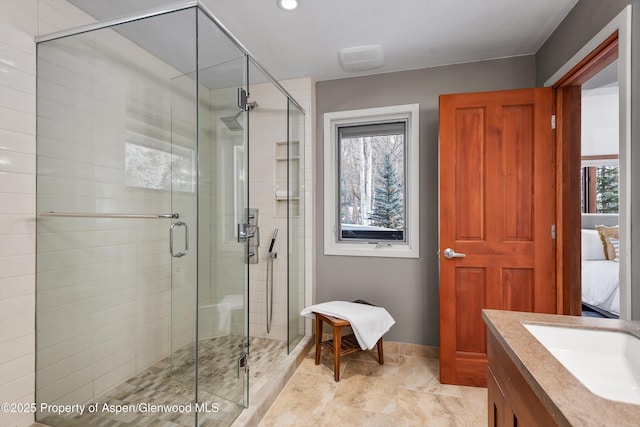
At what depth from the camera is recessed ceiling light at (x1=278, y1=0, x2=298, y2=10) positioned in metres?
1.73

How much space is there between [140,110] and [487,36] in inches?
94.4

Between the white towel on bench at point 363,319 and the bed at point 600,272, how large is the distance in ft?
4.16

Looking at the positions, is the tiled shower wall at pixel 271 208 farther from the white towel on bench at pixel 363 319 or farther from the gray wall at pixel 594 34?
the gray wall at pixel 594 34

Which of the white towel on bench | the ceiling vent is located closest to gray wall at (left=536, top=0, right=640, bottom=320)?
the ceiling vent

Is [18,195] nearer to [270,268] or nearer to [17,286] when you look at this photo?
[17,286]

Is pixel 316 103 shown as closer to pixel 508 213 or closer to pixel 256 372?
pixel 508 213

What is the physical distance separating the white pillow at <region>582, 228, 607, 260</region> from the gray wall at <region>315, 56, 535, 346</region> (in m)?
0.94

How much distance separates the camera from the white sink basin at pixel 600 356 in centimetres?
82

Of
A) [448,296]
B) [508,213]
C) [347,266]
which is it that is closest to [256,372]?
[347,266]

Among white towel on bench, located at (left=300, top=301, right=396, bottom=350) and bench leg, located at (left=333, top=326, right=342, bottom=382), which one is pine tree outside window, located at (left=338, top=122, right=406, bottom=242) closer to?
white towel on bench, located at (left=300, top=301, right=396, bottom=350)

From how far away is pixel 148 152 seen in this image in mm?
1927

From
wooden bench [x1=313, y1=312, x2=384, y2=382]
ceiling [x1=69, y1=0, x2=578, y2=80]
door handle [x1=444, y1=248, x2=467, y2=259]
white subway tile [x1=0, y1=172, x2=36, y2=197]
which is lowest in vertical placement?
wooden bench [x1=313, y1=312, x2=384, y2=382]

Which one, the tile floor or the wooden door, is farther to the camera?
the wooden door

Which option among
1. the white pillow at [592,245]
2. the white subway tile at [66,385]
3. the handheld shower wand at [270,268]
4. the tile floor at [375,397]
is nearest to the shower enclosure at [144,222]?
the white subway tile at [66,385]
